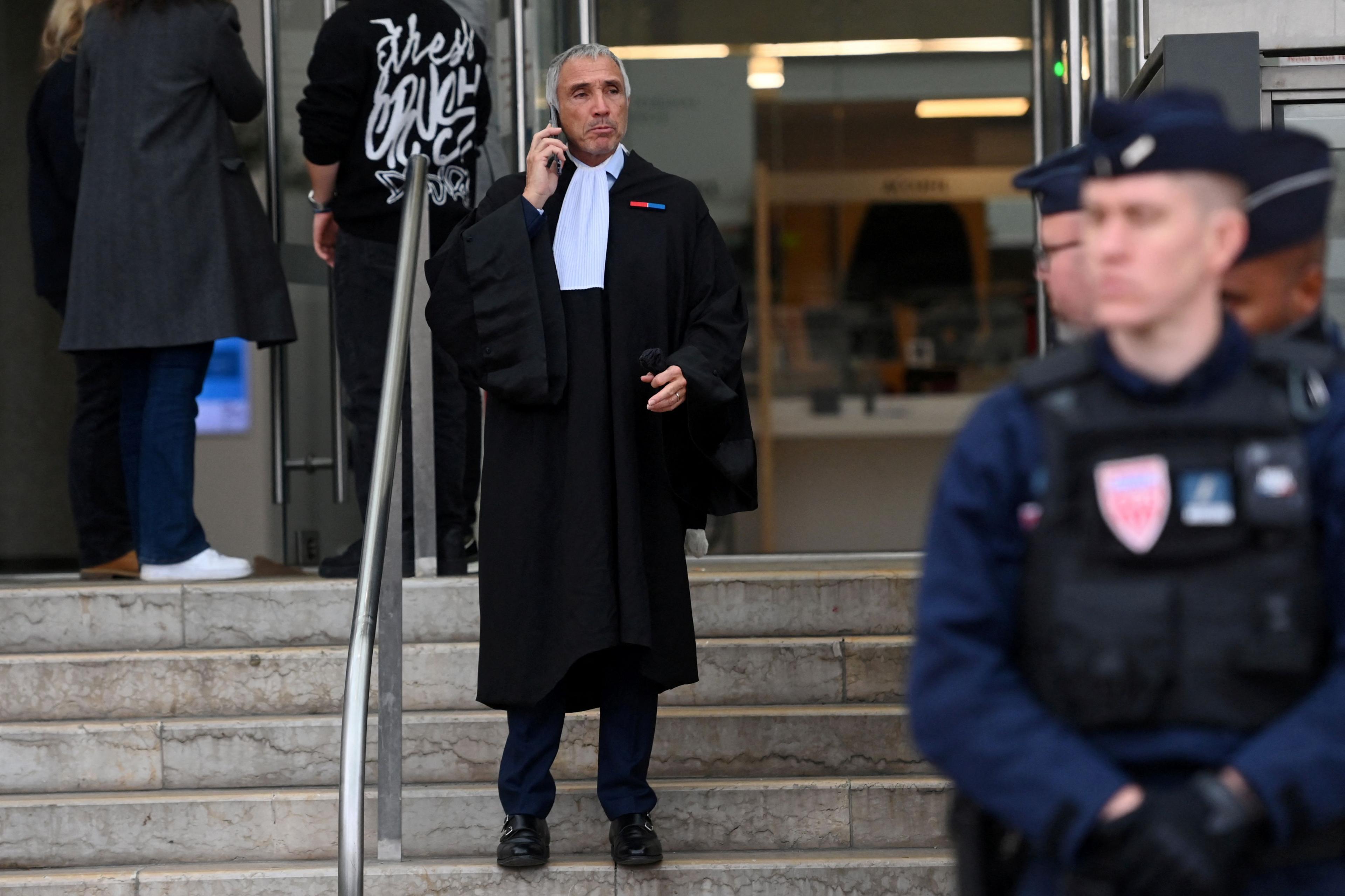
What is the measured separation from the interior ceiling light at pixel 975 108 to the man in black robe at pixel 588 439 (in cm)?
417

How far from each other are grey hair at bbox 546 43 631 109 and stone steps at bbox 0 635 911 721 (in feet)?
4.85

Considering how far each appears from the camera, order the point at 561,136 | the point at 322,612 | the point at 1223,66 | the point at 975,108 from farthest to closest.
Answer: the point at 975,108
the point at 322,612
the point at 561,136
the point at 1223,66

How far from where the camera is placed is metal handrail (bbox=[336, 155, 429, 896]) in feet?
9.26

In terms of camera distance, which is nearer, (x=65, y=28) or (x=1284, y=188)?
(x=1284, y=188)

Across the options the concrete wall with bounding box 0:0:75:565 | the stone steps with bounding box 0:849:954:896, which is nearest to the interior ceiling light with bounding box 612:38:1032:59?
the concrete wall with bounding box 0:0:75:565

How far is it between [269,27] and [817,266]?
266 centimetres

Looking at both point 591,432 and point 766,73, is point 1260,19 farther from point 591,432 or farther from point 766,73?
point 766,73

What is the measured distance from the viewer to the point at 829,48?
295 inches

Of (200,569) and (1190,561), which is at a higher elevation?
(1190,561)

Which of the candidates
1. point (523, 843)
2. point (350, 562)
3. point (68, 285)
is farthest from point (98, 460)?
point (523, 843)

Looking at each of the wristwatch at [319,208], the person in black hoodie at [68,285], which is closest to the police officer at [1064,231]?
the wristwatch at [319,208]

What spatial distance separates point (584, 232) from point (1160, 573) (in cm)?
223

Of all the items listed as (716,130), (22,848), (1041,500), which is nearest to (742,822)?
(22,848)

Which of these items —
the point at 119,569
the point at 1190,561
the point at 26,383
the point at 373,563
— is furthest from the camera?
the point at 26,383
